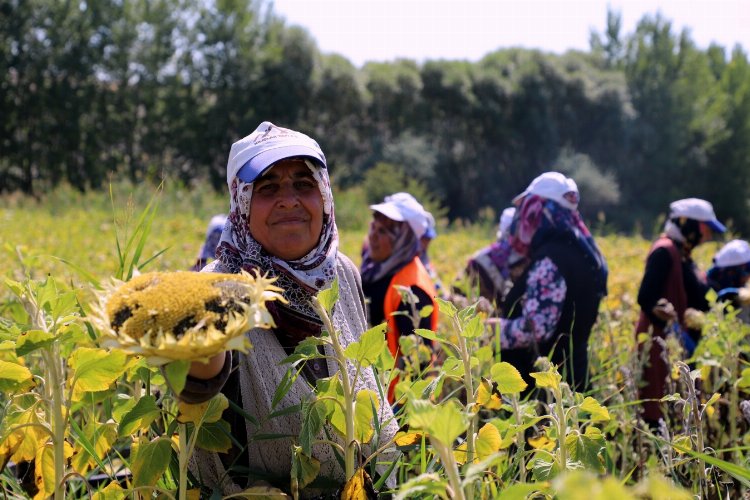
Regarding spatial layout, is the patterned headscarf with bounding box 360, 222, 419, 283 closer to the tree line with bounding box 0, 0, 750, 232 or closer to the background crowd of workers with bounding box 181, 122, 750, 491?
the background crowd of workers with bounding box 181, 122, 750, 491

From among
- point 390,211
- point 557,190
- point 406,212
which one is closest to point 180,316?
point 557,190

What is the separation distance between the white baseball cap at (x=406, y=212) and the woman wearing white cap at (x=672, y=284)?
126 centimetres

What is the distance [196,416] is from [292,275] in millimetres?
565

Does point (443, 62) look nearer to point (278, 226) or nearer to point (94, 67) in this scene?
point (94, 67)

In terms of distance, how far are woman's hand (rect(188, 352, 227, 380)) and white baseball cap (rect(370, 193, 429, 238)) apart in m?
2.96

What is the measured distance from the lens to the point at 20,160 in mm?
23062

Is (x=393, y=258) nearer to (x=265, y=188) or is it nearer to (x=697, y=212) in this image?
(x=697, y=212)

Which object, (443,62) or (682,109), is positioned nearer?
(443,62)

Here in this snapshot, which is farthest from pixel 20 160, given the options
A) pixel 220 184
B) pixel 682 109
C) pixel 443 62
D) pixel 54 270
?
pixel 682 109

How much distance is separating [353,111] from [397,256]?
2539 centimetres

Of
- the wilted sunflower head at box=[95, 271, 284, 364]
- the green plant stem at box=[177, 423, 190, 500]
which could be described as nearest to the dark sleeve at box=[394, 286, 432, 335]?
the green plant stem at box=[177, 423, 190, 500]

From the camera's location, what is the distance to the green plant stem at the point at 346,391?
1227 mm

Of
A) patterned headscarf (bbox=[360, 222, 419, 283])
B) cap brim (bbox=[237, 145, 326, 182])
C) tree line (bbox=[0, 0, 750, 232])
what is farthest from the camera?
tree line (bbox=[0, 0, 750, 232])

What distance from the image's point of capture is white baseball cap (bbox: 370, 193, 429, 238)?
408 centimetres
